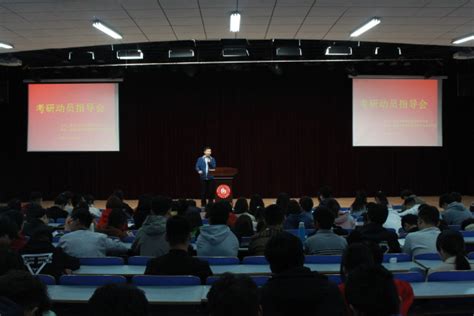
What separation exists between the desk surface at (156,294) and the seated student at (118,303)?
1.46 meters

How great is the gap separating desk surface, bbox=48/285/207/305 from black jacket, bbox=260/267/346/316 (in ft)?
2.60

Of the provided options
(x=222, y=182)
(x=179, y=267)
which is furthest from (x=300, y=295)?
(x=222, y=182)

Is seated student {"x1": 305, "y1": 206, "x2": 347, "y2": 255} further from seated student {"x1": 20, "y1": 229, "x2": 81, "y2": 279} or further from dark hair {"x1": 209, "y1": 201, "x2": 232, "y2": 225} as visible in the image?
seated student {"x1": 20, "y1": 229, "x2": 81, "y2": 279}

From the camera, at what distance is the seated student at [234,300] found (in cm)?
151

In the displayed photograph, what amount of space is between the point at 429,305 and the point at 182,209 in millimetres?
3712

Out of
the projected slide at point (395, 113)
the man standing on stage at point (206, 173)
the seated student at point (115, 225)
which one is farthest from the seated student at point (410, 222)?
the projected slide at point (395, 113)

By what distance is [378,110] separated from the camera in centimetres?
1399

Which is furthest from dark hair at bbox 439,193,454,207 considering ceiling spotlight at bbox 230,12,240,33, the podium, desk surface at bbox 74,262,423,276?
the podium

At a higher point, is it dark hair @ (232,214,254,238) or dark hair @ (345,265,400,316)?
dark hair @ (345,265,400,316)

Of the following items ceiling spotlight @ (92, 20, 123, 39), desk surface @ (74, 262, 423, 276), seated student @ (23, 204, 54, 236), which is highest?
ceiling spotlight @ (92, 20, 123, 39)

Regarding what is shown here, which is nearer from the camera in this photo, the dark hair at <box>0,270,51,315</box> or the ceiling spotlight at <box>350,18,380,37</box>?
the dark hair at <box>0,270,51,315</box>

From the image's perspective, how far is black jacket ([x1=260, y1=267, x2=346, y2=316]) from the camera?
216 cm

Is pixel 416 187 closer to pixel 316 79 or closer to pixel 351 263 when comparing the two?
pixel 316 79

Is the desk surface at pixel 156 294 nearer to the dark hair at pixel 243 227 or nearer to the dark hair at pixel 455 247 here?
the dark hair at pixel 455 247
